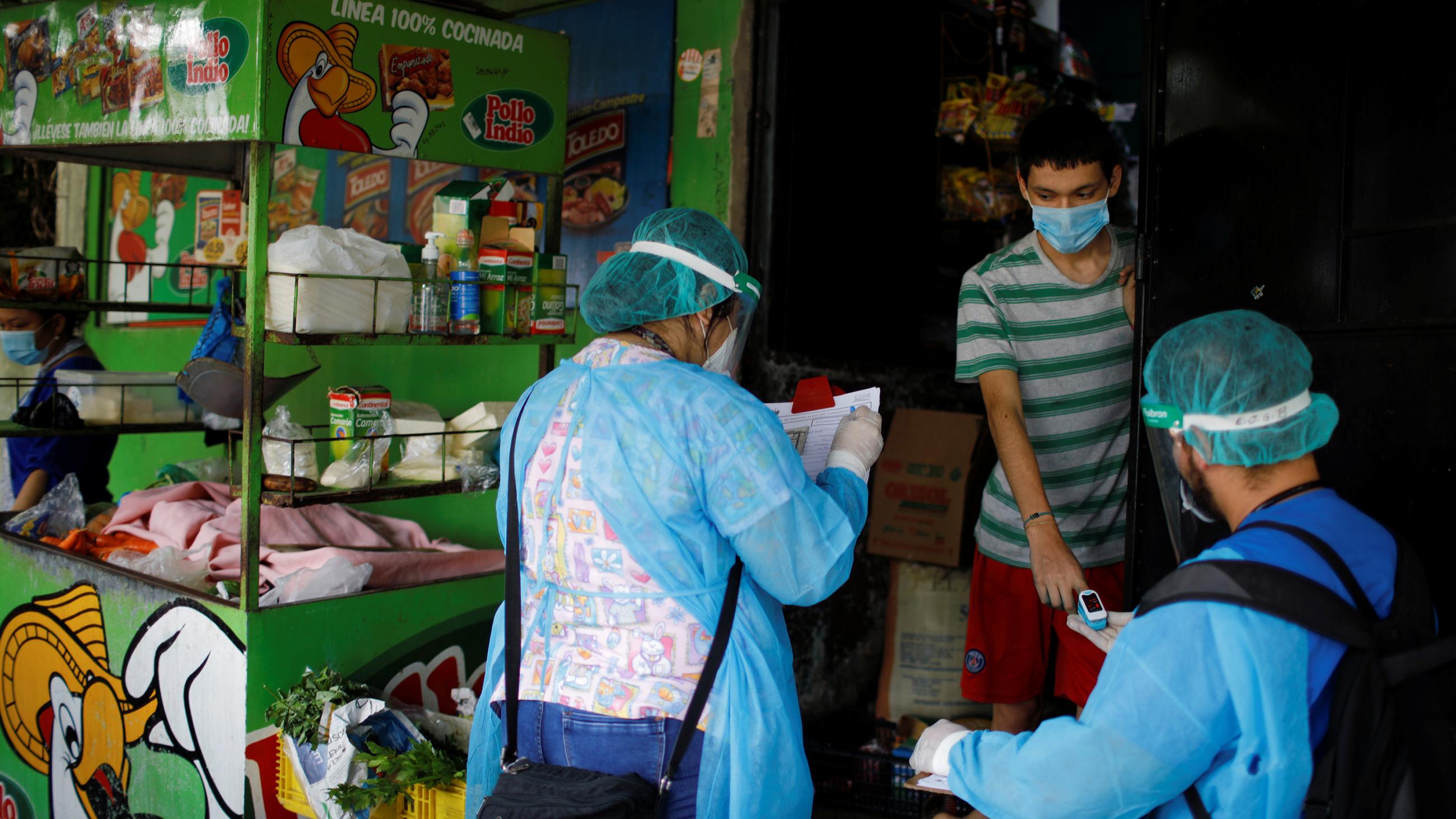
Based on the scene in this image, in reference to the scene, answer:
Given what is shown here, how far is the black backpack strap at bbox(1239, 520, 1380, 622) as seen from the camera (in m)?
1.55

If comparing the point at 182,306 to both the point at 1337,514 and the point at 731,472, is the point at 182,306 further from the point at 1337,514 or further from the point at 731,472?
the point at 1337,514

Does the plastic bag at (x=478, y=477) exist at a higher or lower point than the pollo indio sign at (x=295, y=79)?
lower

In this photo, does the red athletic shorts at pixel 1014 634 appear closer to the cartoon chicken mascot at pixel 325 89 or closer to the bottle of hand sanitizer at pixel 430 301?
the bottle of hand sanitizer at pixel 430 301

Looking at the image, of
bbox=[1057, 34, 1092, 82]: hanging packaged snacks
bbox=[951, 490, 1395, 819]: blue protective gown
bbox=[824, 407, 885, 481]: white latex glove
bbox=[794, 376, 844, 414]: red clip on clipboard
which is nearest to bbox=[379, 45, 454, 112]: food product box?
bbox=[794, 376, 844, 414]: red clip on clipboard

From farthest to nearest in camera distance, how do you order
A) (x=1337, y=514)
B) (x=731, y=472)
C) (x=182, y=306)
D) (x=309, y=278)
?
(x=182, y=306) < (x=309, y=278) < (x=731, y=472) < (x=1337, y=514)

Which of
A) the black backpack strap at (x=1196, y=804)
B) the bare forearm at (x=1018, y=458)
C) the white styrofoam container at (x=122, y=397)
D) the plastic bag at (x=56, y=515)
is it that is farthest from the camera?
the plastic bag at (x=56, y=515)

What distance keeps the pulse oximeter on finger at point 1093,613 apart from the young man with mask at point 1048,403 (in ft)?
2.13

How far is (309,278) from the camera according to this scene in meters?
3.19

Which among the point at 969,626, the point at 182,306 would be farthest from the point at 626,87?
the point at 969,626

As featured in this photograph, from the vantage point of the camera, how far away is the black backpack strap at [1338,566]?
155 cm

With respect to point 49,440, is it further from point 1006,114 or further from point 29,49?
point 1006,114

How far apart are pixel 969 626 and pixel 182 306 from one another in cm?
324

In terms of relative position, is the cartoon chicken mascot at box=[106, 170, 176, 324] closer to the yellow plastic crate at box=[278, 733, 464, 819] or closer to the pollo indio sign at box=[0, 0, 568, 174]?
the pollo indio sign at box=[0, 0, 568, 174]

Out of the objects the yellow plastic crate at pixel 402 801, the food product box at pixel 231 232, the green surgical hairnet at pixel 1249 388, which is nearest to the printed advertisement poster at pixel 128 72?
the food product box at pixel 231 232
